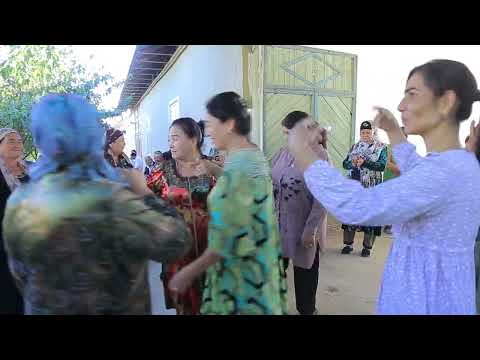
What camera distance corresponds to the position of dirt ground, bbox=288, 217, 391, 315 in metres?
3.37

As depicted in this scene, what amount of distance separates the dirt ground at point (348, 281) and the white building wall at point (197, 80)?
233cm

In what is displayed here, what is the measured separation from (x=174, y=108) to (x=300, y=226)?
7.34 metres

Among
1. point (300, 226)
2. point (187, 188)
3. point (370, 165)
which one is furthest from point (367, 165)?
point (187, 188)

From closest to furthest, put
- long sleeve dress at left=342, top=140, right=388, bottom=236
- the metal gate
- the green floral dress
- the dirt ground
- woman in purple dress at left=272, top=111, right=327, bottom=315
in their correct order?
1. the green floral dress
2. woman in purple dress at left=272, top=111, right=327, bottom=315
3. the dirt ground
4. long sleeve dress at left=342, top=140, right=388, bottom=236
5. the metal gate

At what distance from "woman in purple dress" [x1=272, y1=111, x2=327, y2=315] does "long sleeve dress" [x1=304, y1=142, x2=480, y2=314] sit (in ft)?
5.16

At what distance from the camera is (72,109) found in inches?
45.3

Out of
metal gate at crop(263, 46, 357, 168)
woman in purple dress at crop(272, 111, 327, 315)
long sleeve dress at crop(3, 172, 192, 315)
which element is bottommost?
woman in purple dress at crop(272, 111, 327, 315)

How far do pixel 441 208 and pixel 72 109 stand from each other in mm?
1181

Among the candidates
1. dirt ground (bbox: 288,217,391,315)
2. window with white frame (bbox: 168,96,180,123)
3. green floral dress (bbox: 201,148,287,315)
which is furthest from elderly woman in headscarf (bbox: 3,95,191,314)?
window with white frame (bbox: 168,96,180,123)

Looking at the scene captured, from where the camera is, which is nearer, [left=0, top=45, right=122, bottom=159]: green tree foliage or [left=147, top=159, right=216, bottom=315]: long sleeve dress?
[left=147, top=159, right=216, bottom=315]: long sleeve dress

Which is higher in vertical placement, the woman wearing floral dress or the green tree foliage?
the green tree foliage

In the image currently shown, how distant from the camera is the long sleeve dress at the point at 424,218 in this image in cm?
104

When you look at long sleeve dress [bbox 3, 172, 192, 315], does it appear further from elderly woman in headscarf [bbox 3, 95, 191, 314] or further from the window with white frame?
the window with white frame
